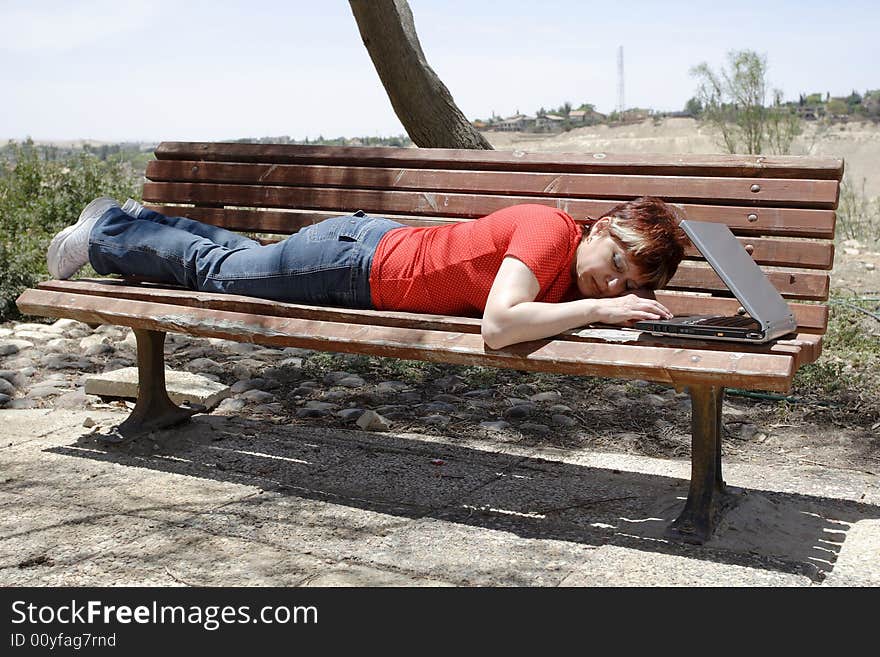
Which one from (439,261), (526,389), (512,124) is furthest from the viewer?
(512,124)

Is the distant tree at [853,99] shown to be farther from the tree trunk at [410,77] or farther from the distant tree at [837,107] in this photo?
the tree trunk at [410,77]

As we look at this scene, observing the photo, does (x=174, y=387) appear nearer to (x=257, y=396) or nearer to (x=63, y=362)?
(x=257, y=396)

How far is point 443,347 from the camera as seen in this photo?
343 centimetres

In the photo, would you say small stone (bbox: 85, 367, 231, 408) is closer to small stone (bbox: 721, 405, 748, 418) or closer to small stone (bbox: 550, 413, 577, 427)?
small stone (bbox: 550, 413, 577, 427)

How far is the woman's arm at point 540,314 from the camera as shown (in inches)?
128

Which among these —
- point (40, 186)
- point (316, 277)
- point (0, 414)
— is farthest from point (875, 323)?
point (40, 186)

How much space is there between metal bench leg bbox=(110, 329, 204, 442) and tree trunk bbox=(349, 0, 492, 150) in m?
2.06

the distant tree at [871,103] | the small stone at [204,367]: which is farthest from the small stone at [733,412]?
the distant tree at [871,103]

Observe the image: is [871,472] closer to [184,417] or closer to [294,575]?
[294,575]

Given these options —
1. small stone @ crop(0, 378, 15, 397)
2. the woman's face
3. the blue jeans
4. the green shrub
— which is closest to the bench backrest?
the blue jeans

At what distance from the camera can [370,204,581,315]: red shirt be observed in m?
3.44

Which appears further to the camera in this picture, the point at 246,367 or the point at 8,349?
the point at 8,349

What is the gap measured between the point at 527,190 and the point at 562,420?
115 centimetres

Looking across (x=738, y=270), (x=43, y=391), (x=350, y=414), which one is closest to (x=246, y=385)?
(x=350, y=414)
